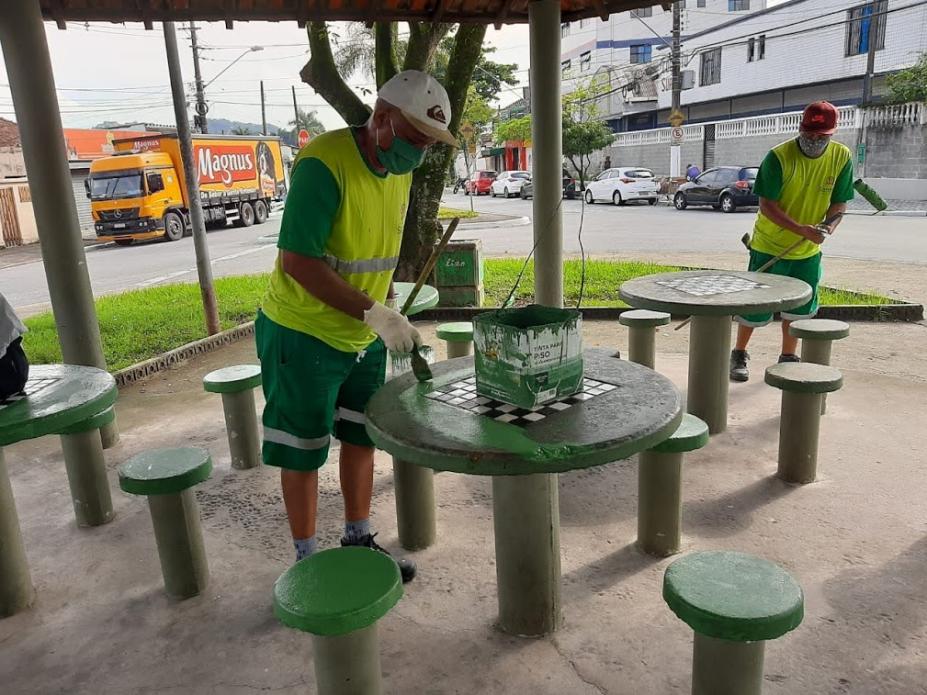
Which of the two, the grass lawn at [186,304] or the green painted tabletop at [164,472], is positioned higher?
the green painted tabletop at [164,472]

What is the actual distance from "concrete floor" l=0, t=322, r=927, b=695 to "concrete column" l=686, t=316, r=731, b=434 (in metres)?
0.18

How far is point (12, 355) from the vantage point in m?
2.50

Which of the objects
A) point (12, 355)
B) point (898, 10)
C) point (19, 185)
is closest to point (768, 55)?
point (898, 10)

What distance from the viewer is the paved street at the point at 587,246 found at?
1182cm

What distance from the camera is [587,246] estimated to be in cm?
1394

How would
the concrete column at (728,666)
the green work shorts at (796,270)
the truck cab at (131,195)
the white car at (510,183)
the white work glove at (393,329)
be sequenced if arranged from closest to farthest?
the concrete column at (728,666)
the white work glove at (393,329)
the green work shorts at (796,270)
the truck cab at (131,195)
the white car at (510,183)

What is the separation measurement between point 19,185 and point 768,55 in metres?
27.5

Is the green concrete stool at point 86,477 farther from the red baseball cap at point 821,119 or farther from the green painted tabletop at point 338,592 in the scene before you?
the red baseball cap at point 821,119

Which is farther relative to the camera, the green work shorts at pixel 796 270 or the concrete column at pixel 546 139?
the green work shorts at pixel 796 270

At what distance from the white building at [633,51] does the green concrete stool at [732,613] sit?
36.3m

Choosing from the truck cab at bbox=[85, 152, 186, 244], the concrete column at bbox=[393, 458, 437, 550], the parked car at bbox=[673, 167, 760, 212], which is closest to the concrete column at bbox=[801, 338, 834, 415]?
the concrete column at bbox=[393, 458, 437, 550]

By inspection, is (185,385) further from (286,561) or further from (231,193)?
(231,193)

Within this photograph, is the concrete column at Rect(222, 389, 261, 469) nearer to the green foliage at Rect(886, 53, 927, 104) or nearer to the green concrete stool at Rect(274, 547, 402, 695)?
the green concrete stool at Rect(274, 547, 402, 695)

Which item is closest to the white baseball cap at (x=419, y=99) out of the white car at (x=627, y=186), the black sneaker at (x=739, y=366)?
the black sneaker at (x=739, y=366)
